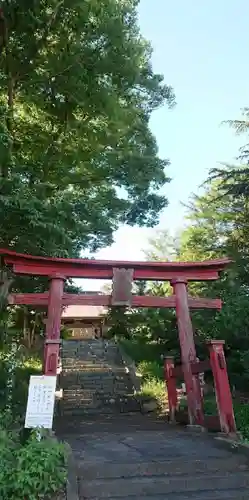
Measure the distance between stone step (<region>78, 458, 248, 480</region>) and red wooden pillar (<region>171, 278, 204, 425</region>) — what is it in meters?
2.48

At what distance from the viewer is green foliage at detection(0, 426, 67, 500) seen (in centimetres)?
445

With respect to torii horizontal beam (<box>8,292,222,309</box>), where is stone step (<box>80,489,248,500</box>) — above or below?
below

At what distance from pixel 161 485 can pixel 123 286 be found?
4363mm

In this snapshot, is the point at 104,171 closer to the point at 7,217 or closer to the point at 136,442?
the point at 7,217

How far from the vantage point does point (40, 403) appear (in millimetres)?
5566

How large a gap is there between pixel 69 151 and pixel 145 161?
7.41 feet

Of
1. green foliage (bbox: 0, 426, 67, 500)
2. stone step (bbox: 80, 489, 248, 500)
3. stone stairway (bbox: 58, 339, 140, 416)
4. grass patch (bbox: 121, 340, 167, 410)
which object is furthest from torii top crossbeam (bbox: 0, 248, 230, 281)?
grass patch (bbox: 121, 340, 167, 410)

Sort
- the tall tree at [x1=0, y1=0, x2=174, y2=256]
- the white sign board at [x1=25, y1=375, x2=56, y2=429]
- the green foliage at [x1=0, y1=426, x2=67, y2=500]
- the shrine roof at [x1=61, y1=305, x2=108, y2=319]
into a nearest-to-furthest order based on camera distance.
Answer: the green foliage at [x1=0, y1=426, x2=67, y2=500] → the white sign board at [x1=25, y1=375, x2=56, y2=429] → the tall tree at [x1=0, y1=0, x2=174, y2=256] → the shrine roof at [x1=61, y1=305, x2=108, y2=319]

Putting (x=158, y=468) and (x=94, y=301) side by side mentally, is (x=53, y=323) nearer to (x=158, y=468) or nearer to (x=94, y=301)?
(x=94, y=301)

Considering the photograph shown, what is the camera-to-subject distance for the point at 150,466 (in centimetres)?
537

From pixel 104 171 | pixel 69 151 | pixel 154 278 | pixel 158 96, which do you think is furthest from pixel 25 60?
pixel 154 278

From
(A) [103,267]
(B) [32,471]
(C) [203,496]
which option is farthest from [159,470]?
(A) [103,267]

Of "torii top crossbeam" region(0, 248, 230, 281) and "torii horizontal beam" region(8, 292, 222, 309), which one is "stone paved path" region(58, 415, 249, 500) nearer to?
"torii horizontal beam" region(8, 292, 222, 309)

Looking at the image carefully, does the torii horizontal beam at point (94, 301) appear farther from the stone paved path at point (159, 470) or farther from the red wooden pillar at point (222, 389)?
the stone paved path at point (159, 470)
